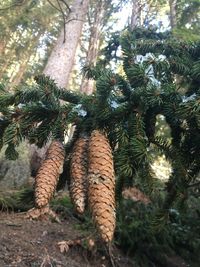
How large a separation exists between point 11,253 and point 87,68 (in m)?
2.75

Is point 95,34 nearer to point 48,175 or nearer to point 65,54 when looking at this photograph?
point 65,54

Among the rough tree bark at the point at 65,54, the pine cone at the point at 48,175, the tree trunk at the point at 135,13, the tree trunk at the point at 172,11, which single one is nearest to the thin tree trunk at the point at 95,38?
the tree trunk at the point at 172,11

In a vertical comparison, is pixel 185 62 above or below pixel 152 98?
above

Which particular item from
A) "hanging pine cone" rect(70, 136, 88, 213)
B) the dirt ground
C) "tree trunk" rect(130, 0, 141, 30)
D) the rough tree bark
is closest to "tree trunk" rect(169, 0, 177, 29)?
"tree trunk" rect(130, 0, 141, 30)

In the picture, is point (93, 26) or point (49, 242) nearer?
point (49, 242)

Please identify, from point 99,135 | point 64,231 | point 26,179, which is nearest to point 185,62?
point 99,135

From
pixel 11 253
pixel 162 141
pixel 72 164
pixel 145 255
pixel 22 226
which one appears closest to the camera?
pixel 72 164

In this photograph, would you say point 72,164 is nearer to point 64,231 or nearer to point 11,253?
point 11,253

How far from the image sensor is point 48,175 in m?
1.77

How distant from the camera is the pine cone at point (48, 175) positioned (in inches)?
64.6

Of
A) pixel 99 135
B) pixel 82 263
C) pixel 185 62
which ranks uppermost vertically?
pixel 185 62

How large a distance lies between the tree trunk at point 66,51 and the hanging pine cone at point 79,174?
27.7 feet

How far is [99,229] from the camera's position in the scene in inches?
57.9

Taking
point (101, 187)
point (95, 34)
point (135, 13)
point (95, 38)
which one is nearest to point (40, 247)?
point (101, 187)
